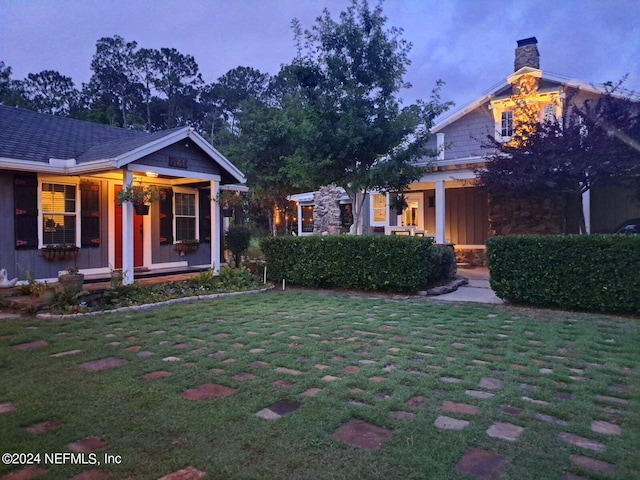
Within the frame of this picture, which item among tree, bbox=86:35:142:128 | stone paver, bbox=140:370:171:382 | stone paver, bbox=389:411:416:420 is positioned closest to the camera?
stone paver, bbox=389:411:416:420

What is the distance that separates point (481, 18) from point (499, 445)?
24810 mm

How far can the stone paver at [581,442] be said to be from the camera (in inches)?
102

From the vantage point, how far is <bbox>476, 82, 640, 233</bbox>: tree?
8.68 metres

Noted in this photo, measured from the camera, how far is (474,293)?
905 cm

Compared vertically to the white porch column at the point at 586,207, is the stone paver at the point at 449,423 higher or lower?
lower

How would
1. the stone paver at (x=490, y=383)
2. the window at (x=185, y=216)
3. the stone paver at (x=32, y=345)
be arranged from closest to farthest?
the stone paver at (x=490, y=383)
the stone paver at (x=32, y=345)
the window at (x=185, y=216)

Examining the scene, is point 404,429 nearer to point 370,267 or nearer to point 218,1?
point 370,267

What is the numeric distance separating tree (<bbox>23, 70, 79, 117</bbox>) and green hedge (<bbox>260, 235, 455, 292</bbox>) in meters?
37.3

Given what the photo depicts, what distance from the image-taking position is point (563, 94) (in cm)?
1257

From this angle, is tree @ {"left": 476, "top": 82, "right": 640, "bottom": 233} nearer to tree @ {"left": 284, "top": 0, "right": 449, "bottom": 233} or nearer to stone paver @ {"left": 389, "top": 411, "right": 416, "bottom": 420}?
tree @ {"left": 284, "top": 0, "right": 449, "bottom": 233}

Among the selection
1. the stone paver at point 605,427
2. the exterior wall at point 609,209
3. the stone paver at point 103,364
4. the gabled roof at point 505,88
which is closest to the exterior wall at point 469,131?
the gabled roof at point 505,88

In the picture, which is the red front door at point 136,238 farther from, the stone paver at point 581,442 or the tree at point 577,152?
the stone paver at point 581,442

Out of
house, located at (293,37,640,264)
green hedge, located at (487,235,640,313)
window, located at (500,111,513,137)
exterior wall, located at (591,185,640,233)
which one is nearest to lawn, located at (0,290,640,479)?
green hedge, located at (487,235,640,313)

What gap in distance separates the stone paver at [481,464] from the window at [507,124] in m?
12.8
